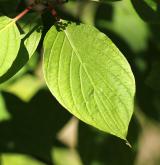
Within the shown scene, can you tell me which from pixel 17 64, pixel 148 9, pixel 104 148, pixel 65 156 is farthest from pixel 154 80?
pixel 65 156

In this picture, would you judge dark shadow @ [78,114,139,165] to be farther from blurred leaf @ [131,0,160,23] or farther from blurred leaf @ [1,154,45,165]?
blurred leaf @ [131,0,160,23]

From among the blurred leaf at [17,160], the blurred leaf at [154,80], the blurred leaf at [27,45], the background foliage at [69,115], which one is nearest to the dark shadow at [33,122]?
the background foliage at [69,115]

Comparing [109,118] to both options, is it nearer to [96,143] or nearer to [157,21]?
[157,21]

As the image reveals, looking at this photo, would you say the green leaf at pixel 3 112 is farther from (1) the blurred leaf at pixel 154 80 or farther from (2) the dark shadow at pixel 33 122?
(1) the blurred leaf at pixel 154 80

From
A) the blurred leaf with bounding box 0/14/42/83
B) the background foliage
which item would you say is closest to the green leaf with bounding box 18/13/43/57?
the blurred leaf with bounding box 0/14/42/83

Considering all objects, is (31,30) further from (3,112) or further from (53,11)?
(3,112)

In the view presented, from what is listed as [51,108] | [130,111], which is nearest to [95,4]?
[51,108]
